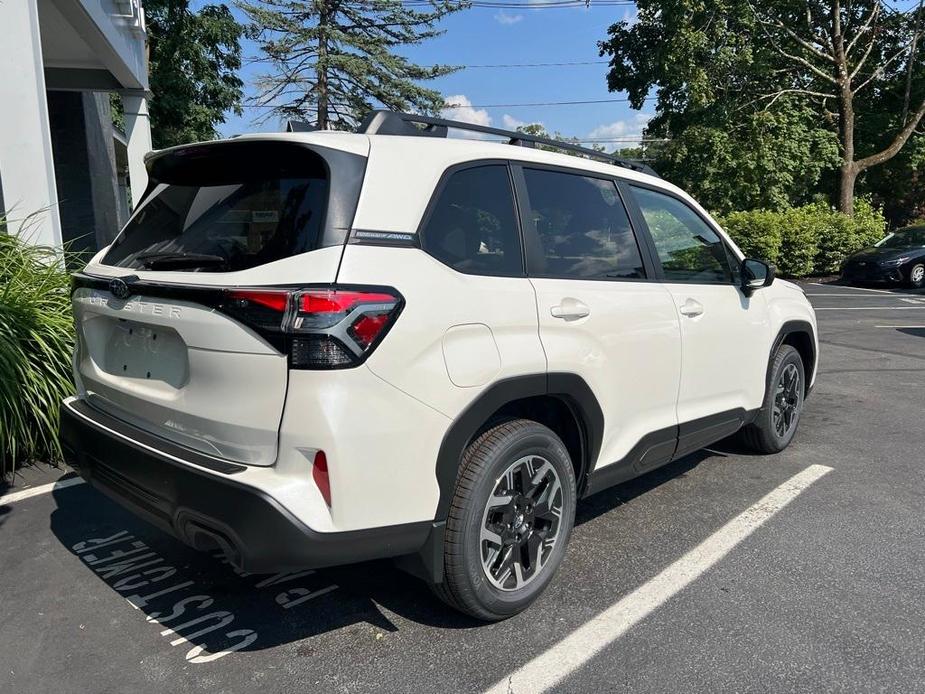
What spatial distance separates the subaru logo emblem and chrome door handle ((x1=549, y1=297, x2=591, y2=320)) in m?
1.63

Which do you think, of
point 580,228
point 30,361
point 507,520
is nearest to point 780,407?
point 580,228

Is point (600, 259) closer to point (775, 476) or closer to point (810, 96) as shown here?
point (775, 476)

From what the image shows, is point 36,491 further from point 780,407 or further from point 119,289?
point 780,407

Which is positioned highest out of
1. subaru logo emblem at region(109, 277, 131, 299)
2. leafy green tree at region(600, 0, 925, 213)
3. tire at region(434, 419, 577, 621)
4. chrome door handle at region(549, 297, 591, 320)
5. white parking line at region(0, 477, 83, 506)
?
leafy green tree at region(600, 0, 925, 213)

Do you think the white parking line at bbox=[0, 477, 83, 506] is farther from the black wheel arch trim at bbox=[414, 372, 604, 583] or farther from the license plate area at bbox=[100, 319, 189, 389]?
the black wheel arch trim at bbox=[414, 372, 604, 583]

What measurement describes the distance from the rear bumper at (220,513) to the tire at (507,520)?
0.69ft

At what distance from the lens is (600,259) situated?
3.32 metres

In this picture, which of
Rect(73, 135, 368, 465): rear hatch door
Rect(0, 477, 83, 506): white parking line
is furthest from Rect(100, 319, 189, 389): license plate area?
Rect(0, 477, 83, 506): white parking line

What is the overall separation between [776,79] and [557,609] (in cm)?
2267

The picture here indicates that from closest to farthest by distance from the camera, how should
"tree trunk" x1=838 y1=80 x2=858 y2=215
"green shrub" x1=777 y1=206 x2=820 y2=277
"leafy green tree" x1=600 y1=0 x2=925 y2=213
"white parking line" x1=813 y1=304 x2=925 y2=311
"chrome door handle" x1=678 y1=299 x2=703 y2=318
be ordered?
1. "chrome door handle" x1=678 y1=299 x2=703 y2=318
2. "white parking line" x1=813 y1=304 x2=925 y2=311
3. "green shrub" x1=777 y1=206 x2=820 y2=277
4. "leafy green tree" x1=600 y1=0 x2=925 y2=213
5. "tree trunk" x1=838 y1=80 x2=858 y2=215

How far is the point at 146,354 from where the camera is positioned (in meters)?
2.68

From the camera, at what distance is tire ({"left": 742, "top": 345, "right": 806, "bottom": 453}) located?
4605mm

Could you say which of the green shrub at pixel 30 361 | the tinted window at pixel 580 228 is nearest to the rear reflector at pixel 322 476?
the tinted window at pixel 580 228

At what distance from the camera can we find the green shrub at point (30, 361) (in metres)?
4.22
